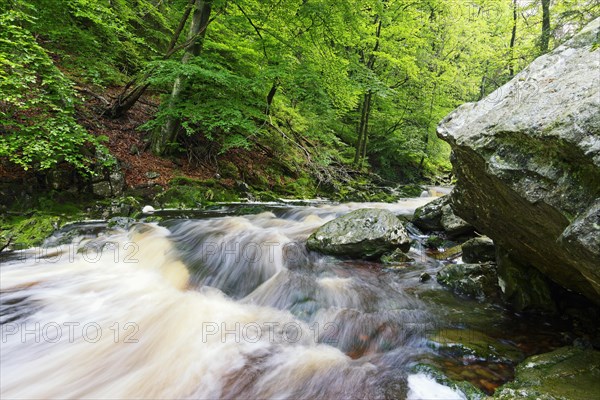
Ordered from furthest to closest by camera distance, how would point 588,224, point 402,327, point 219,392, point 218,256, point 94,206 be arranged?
1. point 94,206
2. point 218,256
3. point 402,327
4. point 219,392
5. point 588,224

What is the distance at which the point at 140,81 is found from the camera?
9344mm

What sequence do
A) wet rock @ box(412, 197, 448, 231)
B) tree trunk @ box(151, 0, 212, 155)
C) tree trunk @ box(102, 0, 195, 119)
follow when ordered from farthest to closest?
tree trunk @ box(102, 0, 195, 119) → tree trunk @ box(151, 0, 212, 155) → wet rock @ box(412, 197, 448, 231)

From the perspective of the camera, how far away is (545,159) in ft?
9.05

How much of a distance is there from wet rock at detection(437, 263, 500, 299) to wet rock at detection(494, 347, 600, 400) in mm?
1478

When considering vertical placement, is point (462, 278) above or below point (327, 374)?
above

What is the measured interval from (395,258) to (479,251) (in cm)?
143

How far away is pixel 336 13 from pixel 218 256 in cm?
705

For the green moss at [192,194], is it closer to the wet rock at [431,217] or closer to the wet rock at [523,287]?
the wet rock at [431,217]

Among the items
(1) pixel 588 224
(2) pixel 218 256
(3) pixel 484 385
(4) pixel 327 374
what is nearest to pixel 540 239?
(1) pixel 588 224

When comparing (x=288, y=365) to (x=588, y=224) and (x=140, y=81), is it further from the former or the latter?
(x=140, y=81)

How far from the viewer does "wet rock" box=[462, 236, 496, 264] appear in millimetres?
5484

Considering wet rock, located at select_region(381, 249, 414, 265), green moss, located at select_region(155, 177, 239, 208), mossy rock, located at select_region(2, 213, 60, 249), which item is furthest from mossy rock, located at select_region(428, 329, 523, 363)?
green moss, located at select_region(155, 177, 239, 208)

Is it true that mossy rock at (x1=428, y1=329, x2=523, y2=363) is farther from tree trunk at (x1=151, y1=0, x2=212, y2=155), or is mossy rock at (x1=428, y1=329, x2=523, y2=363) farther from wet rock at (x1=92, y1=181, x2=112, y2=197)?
tree trunk at (x1=151, y1=0, x2=212, y2=155)

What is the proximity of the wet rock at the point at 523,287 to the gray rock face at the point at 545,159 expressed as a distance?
→ 0.78ft
